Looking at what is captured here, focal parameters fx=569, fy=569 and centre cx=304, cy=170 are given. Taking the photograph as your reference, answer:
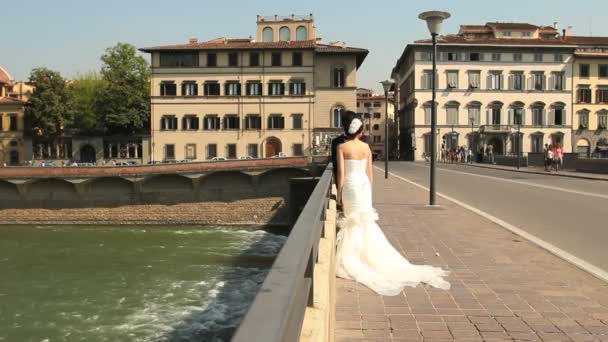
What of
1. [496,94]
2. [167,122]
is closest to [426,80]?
[496,94]

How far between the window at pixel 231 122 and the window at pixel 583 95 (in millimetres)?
40178

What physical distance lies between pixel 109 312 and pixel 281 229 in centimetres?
2155

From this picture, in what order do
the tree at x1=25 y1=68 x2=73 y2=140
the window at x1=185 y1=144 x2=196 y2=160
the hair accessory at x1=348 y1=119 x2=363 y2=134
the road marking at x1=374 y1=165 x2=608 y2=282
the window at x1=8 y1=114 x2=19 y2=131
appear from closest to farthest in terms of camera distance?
the hair accessory at x1=348 y1=119 x2=363 y2=134, the road marking at x1=374 y1=165 x2=608 y2=282, the window at x1=185 y1=144 x2=196 y2=160, the tree at x1=25 y1=68 x2=73 y2=140, the window at x1=8 y1=114 x2=19 y2=131

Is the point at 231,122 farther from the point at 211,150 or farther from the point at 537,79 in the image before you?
the point at 537,79

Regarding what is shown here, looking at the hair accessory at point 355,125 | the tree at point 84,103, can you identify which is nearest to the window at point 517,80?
the tree at point 84,103

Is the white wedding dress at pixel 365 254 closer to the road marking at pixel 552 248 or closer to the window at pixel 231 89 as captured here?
the road marking at pixel 552 248

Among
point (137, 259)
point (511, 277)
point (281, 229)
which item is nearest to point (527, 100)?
point (281, 229)

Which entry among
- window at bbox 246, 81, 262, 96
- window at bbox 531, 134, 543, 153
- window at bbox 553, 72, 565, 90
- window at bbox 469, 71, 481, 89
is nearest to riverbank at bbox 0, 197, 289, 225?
window at bbox 246, 81, 262, 96

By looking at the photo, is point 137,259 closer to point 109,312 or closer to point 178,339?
point 109,312

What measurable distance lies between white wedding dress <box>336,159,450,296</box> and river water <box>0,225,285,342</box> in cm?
839

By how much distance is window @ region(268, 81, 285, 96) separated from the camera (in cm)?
5881

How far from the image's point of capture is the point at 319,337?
246cm

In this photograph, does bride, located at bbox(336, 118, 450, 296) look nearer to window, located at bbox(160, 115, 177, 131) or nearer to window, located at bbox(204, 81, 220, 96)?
window, located at bbox(204, 81, 220, 96)

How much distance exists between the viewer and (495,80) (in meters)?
66.0
